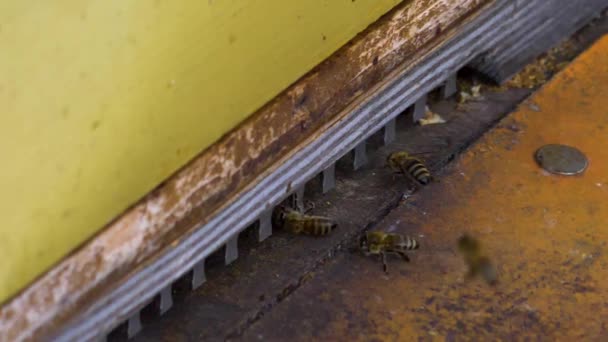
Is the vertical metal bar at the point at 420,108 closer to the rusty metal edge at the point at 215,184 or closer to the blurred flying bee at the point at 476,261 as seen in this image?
the rusty metal edge at the point at 215,184

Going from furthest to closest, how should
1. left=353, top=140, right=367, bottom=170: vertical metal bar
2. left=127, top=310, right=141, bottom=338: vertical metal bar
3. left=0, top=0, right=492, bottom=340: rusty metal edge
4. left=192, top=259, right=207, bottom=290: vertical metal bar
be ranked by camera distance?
1. left=353, top=140, right=367, bottom=170: vertical metal bar
2. left=192, top=259, right=207, bottom=290: vertical metal bar
3. left=127, top=310, right=141, bottom=338: vertical metal bar
4. left=0, top=0, right=492, bottom=340: rusty metal edge

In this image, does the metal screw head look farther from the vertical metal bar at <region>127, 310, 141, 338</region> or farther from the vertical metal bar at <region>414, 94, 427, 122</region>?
the vertical metal bar at <region>127, 310, 141, 338</region>

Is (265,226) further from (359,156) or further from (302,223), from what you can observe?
(359,156)

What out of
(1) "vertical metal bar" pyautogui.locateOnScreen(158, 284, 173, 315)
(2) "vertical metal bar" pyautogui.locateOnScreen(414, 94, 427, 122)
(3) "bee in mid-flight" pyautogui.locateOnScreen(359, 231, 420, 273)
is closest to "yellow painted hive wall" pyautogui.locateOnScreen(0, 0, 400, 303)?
(1) "vertical metal bar" pyautogui.locateOnScreen(158, 284, 173, 315)

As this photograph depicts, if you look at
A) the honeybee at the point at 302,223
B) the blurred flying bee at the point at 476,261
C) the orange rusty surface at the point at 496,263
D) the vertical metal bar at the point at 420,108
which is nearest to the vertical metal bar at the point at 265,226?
the honeybee at the point at 302,223

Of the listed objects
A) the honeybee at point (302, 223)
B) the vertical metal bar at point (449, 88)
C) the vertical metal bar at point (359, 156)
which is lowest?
the honeybee at point (302, 223)

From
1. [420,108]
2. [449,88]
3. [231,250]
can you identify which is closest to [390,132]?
[420,108]
